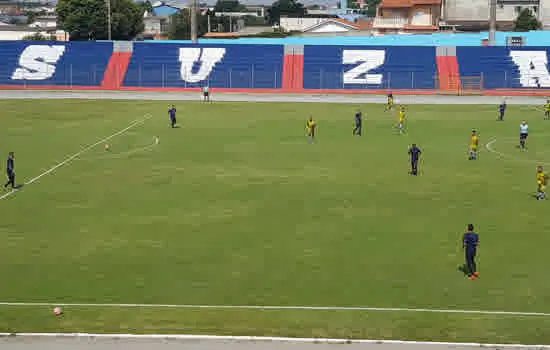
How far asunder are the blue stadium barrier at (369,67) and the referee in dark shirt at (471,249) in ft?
200

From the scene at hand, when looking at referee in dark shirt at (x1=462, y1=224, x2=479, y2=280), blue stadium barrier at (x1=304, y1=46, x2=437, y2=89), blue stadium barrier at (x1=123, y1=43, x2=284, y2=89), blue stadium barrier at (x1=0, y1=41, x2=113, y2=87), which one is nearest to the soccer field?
referee in dark shirt at (x1=462, y1=224, x2=479, y2=280)

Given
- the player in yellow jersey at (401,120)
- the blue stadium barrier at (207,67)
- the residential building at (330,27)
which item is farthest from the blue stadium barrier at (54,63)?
the residential building at (330,27)

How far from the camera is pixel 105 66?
89.5m

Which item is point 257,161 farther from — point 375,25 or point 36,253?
point 375,25

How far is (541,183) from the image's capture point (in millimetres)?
35094

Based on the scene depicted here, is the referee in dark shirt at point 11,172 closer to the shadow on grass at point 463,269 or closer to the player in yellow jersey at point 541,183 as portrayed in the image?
the shadow on grass at point 463,269

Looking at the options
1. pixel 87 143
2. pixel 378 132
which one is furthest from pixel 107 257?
pixel 378 132

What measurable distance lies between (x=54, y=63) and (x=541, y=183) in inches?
2645

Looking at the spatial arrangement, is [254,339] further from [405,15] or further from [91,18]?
[405,15]

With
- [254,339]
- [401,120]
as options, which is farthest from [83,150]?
[254,339]

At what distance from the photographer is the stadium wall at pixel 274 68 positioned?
278 ft

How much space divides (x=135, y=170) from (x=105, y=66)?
161 ft

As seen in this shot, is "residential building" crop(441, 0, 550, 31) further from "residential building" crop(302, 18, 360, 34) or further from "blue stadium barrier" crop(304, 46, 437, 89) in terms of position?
"blue stadium barrier" crop(304, 46, 437, 89)

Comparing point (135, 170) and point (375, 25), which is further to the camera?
point (375, 25)
